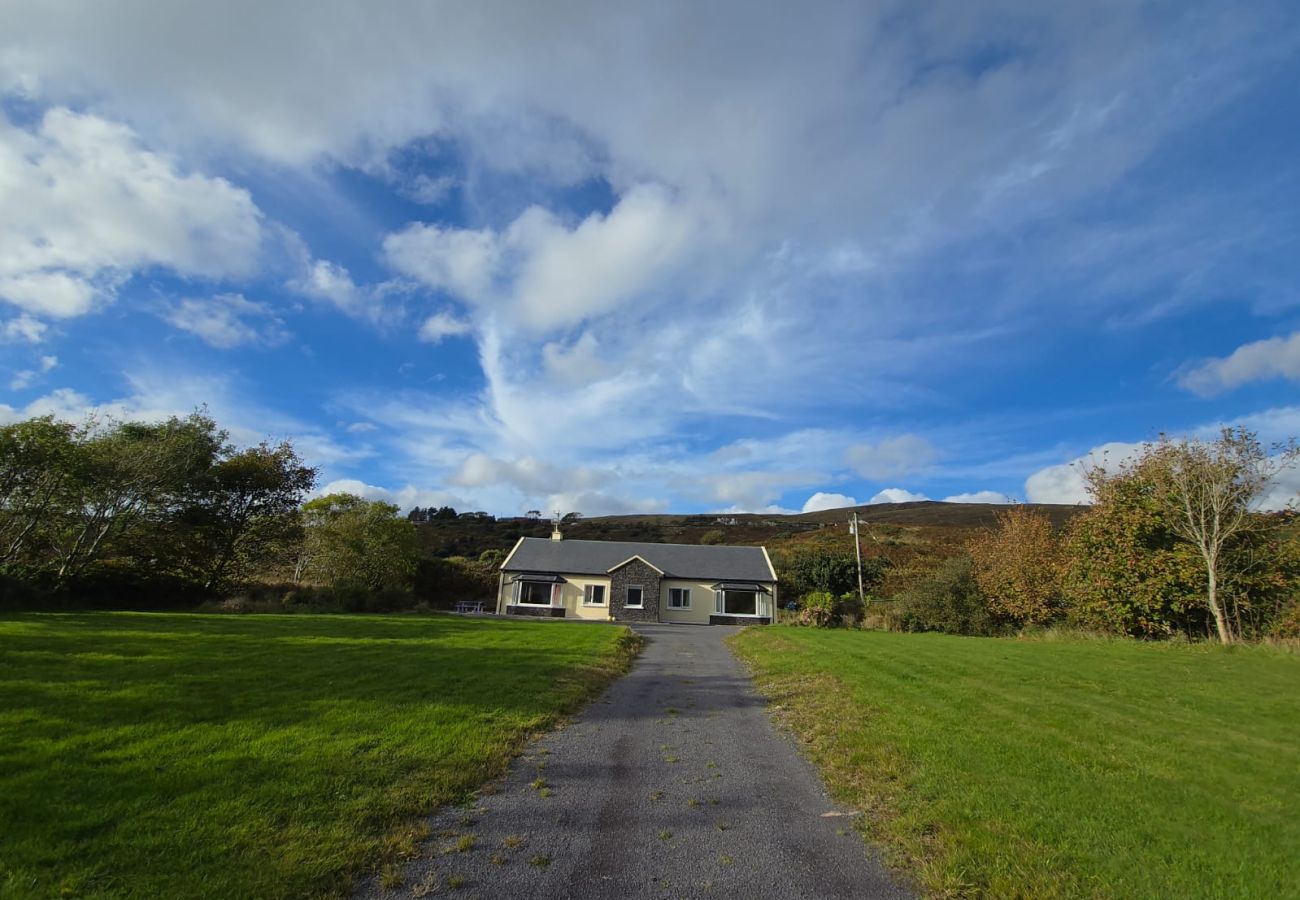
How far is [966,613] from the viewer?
83.9 feet

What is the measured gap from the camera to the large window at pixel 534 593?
129 ft

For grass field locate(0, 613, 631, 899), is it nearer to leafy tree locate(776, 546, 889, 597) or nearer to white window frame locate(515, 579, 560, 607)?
white window frame locate(515, 579, 560, 607)

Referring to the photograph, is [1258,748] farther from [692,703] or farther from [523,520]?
[523,520]

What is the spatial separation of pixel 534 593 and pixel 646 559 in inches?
297

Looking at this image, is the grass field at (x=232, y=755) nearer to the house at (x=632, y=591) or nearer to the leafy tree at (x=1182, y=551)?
the leafy tree at (x=1182, y=551)

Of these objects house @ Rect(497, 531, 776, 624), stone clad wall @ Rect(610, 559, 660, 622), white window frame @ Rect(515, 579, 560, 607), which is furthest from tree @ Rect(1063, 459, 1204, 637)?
white window frame @ Rect(515, 579, 560, 607)

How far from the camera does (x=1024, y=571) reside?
2423cm

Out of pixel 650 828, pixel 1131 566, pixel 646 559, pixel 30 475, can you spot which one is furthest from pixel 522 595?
pixel 650 828

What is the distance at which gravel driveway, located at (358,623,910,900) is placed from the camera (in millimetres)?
3604

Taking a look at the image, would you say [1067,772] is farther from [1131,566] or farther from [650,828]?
[1131,566]

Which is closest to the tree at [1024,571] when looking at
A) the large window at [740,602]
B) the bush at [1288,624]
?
the bush at [1288,624]

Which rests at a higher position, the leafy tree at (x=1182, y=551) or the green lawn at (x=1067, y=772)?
the leafy tree at (x=1182, y=551)

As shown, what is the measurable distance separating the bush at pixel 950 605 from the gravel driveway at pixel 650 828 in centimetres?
2145

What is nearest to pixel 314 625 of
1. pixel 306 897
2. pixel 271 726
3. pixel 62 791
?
pixel 271 726
